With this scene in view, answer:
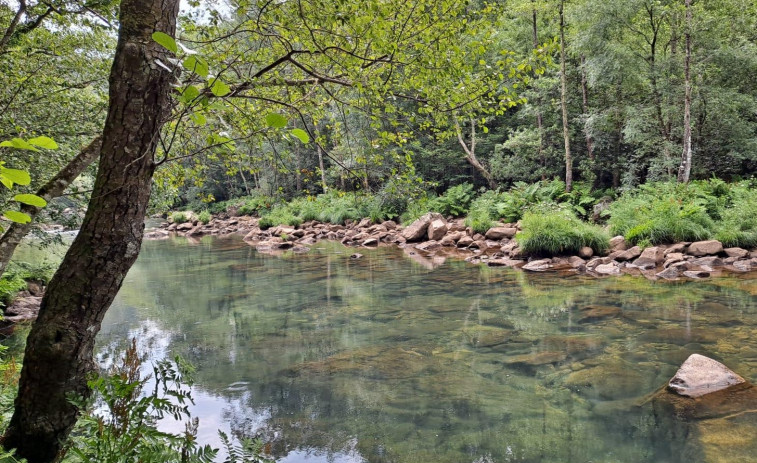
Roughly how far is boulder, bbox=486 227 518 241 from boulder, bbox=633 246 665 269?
536cm

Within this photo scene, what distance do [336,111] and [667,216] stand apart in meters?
11.9

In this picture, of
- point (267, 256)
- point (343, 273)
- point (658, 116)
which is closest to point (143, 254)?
point (267, 256)

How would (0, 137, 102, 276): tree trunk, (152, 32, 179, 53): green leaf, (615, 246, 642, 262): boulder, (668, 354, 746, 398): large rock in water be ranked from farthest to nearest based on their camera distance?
(615, 246, 642, 262): boulder, (668, 354, 746, 398): large rock in water, (0, 137, 102, 276): tree trunk, (152, 32, 179, 53): green leaf

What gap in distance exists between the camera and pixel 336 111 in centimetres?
536

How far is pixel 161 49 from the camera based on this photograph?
2.29m

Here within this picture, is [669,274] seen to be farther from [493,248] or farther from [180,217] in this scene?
[180,217]

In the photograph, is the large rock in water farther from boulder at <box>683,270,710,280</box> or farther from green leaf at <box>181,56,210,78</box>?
boulder at <box>683,270,710,280</box>

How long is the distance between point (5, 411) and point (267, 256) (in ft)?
49.2

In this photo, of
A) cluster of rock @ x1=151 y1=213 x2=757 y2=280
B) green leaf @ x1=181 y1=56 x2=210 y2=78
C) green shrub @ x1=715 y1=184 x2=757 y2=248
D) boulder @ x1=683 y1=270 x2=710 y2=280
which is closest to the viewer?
green leaf @ x1=181 y1=56 x2=210 y2=78

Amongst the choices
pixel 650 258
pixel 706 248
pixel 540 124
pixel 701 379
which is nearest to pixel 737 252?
pixel 706 248

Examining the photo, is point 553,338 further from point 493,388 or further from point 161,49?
point 161,49

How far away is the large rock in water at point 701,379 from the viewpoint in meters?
5.07

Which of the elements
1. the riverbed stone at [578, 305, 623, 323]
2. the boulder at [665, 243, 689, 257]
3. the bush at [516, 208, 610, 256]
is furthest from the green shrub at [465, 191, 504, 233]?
the riverbed stone at [578, 305, 623, 323]

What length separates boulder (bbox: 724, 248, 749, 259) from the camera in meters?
11.8
